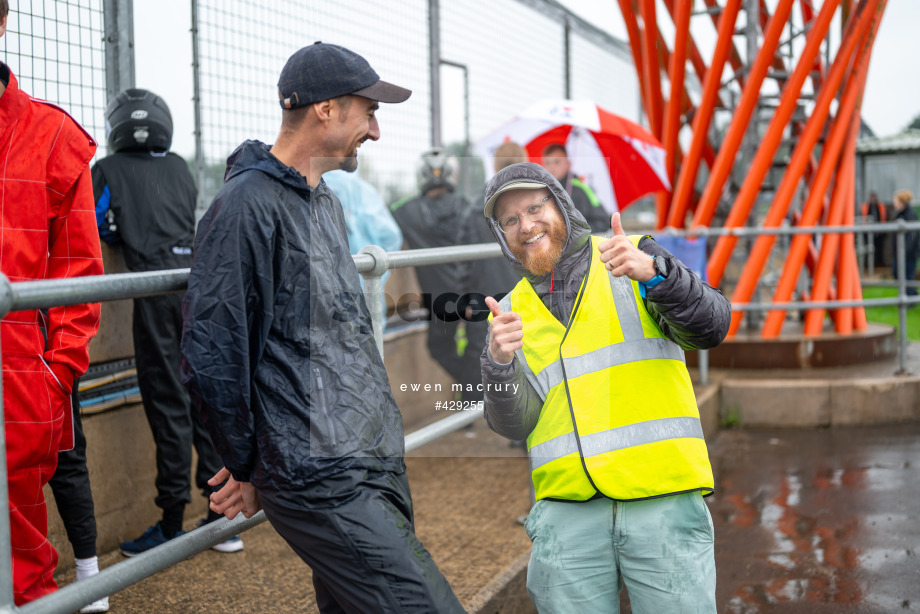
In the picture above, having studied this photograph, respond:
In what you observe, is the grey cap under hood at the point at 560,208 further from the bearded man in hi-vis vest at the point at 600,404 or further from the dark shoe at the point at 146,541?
the dark shoe at the point at 146,541

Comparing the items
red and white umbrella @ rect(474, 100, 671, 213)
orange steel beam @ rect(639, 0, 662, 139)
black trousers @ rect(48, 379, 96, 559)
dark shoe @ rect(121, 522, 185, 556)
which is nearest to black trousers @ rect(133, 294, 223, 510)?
dark shoe @ rect(121, 522, 185, 556)

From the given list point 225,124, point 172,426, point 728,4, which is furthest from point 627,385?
point 728,4

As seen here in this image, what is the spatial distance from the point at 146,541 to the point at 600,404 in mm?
2438

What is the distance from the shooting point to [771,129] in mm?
7562

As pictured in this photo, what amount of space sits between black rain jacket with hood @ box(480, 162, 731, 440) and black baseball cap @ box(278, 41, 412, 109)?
421mm

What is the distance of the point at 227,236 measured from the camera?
178 cm

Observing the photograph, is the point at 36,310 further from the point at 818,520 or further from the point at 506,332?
the point at 818,520

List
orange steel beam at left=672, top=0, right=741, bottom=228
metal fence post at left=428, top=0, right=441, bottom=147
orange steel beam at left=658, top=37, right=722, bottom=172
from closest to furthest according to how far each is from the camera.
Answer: metal fence post at left=428, top=0, right=441, bottom=147
orange steel beam at left=672, top=0, right=741, bottom=228
orange steel beam at left=658, top=37, right=722, bottom=172

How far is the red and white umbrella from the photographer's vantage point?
664cm

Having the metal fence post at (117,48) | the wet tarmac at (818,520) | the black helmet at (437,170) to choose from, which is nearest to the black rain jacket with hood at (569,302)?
the wet tarmac at (818,520)

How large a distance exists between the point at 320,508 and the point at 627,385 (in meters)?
0.80

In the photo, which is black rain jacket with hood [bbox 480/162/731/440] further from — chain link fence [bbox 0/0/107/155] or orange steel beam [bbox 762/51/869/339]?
orange steel beam [bbox 762/51/869/339]

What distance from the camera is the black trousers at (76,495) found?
3078 mm

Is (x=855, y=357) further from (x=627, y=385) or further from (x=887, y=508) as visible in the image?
(x=627, y=385)
